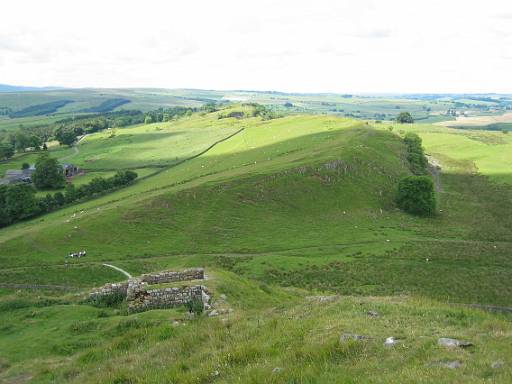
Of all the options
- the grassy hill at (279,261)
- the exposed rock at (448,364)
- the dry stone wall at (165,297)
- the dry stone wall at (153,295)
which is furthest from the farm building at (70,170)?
the exposed rock at (448,364)

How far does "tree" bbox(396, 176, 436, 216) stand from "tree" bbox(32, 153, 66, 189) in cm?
9500

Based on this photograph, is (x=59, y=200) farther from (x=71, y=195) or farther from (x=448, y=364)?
(x=448, y=364)

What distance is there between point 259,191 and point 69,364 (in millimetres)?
73256

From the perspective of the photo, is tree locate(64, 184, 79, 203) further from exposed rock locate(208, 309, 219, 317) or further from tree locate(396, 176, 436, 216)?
exposed rock locate(208, 309, 219, 317)

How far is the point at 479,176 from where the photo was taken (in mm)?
133375

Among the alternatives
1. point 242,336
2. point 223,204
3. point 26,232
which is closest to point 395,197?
point 223,204

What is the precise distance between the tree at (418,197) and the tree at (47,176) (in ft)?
312

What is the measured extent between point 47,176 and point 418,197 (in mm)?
100961

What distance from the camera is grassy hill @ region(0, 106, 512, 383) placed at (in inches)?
607

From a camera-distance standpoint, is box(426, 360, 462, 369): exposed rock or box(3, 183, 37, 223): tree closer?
box(426, 360, 462, 369): exposed rock

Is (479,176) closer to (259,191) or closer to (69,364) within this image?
(259,191)

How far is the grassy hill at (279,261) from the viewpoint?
50.6 ft

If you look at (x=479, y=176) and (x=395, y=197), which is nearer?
(x=395, y=197)

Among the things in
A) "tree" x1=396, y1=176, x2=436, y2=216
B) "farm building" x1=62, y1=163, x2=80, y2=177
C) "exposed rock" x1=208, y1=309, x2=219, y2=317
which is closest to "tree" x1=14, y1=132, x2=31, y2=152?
"farm building" x1=62, y1=163, x2=80, y2=177
